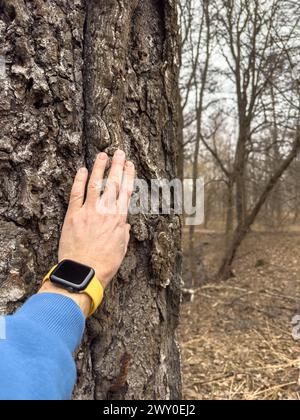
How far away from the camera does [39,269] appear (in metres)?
1.33

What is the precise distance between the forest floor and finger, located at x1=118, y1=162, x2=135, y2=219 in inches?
97.5

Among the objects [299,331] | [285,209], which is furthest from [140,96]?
[285,209]

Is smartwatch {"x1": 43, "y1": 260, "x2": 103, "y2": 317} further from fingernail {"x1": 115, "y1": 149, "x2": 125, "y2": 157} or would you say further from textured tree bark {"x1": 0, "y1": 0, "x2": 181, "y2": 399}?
fingernail {"x1": 115, "y1": 149, "x2": 125, "y2": 157}

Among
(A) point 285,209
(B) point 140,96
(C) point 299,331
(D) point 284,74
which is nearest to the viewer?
(B) point 140,96

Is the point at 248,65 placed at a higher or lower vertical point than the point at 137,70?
higher

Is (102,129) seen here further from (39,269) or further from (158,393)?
(158,393)

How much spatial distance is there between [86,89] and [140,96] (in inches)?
8.9

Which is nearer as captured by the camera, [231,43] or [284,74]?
[284,74]

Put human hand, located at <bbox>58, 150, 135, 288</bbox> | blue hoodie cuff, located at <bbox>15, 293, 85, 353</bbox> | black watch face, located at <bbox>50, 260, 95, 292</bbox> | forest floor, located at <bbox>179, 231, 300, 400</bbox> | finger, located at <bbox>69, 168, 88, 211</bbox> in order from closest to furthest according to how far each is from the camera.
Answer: blue hoodie cuff, located at <bbox>15, 293, 85, 353</bbox>, black watch face, located at <bbox>50, 260, 95, 292</bbox>, human hand, located at <bbox>58, 150, 135, 288</bbox>, finger, located at <bbox>69, 168, 88, 211</bbox>, forest floor, located at <bbox>179, 231, 300, 400</bbox>

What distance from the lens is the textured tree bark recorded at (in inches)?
50.8

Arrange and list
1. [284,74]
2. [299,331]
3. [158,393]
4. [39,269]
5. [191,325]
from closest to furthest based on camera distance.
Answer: [39,269]
[158,393]
[299,331]
[191,325]
[284,74]

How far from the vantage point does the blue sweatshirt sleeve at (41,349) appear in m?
0.83

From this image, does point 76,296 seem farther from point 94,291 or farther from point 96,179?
point 96,179

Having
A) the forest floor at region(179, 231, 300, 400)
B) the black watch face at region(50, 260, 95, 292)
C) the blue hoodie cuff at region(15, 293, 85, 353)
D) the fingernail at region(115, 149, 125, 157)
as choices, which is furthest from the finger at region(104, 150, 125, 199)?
the forest floor at region(179, 231, 300, 400)
